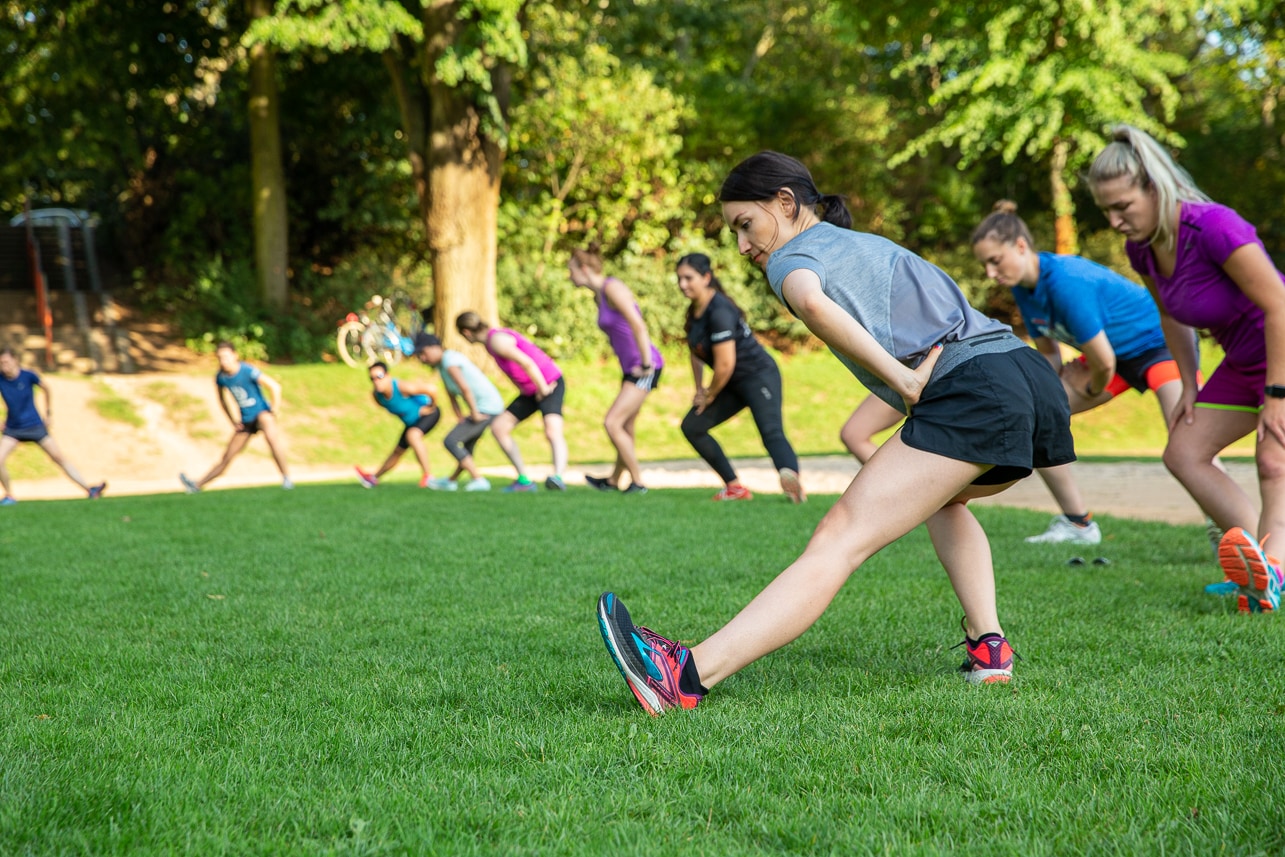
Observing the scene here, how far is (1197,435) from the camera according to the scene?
4707mm

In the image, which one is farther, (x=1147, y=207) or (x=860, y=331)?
(x=1147, y=207)

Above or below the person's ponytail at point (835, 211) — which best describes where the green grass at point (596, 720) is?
below

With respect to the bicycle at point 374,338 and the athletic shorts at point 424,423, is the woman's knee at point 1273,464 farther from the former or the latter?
the bicycle at point 374,338

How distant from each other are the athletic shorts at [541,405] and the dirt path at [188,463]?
155 cm

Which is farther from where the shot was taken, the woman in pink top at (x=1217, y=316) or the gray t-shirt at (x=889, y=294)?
the woman in pink top at (x=1217, y=316)

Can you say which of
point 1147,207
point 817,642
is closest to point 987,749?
point 817,642

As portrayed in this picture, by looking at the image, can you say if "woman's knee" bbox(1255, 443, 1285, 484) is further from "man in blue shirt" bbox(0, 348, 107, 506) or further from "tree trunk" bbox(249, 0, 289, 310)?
"tree trunk" bbox(249, 0, 289, 310)

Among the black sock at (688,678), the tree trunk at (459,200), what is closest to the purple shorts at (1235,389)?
the black sock at (688,678)

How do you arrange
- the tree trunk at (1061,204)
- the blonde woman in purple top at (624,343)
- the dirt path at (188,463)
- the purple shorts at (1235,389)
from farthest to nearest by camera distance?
1. the tree trunk at (1061,204)
2. the dirt path at (188,463)
3. the blonde woman in purple top at (624,343)
4. the purple shorts at (1235,389)

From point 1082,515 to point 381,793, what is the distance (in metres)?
5.53

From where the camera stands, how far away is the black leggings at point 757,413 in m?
8.77

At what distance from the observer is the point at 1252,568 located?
415cm

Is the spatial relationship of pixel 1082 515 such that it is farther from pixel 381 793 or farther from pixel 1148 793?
pixel 381 793

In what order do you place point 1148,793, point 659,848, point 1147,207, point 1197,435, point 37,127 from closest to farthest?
point 659,848 → point 1148,793 → point 1147,207 → point 1197,435 → point 37,127
